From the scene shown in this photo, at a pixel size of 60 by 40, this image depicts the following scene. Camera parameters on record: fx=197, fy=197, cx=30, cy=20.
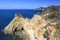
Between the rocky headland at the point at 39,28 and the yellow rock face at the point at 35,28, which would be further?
the yellow rock face at the point at 35,28

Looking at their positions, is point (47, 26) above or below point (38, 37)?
above

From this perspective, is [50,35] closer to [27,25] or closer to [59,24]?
[59,24]

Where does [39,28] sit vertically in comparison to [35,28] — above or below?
above

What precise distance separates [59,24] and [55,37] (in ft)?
23.1

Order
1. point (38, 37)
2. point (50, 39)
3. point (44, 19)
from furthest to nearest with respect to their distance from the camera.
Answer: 1. point (44, 19)
2. point (38, 37)
3. point (50, 39)

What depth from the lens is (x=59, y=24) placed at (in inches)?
1861

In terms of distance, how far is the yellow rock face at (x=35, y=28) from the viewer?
4726 cm

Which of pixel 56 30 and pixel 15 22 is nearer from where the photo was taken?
pixel 56 30

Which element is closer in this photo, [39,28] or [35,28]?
[39,28]

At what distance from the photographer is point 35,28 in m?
59.4

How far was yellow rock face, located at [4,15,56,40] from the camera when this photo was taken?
47263 mm

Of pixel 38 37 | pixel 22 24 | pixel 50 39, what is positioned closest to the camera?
pixel 50 39

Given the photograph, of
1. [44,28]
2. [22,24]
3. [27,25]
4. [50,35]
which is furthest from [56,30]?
[22,24]

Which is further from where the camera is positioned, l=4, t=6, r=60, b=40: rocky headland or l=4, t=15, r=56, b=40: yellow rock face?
l=4, t=15, r=56, b=40: yellow rock face
